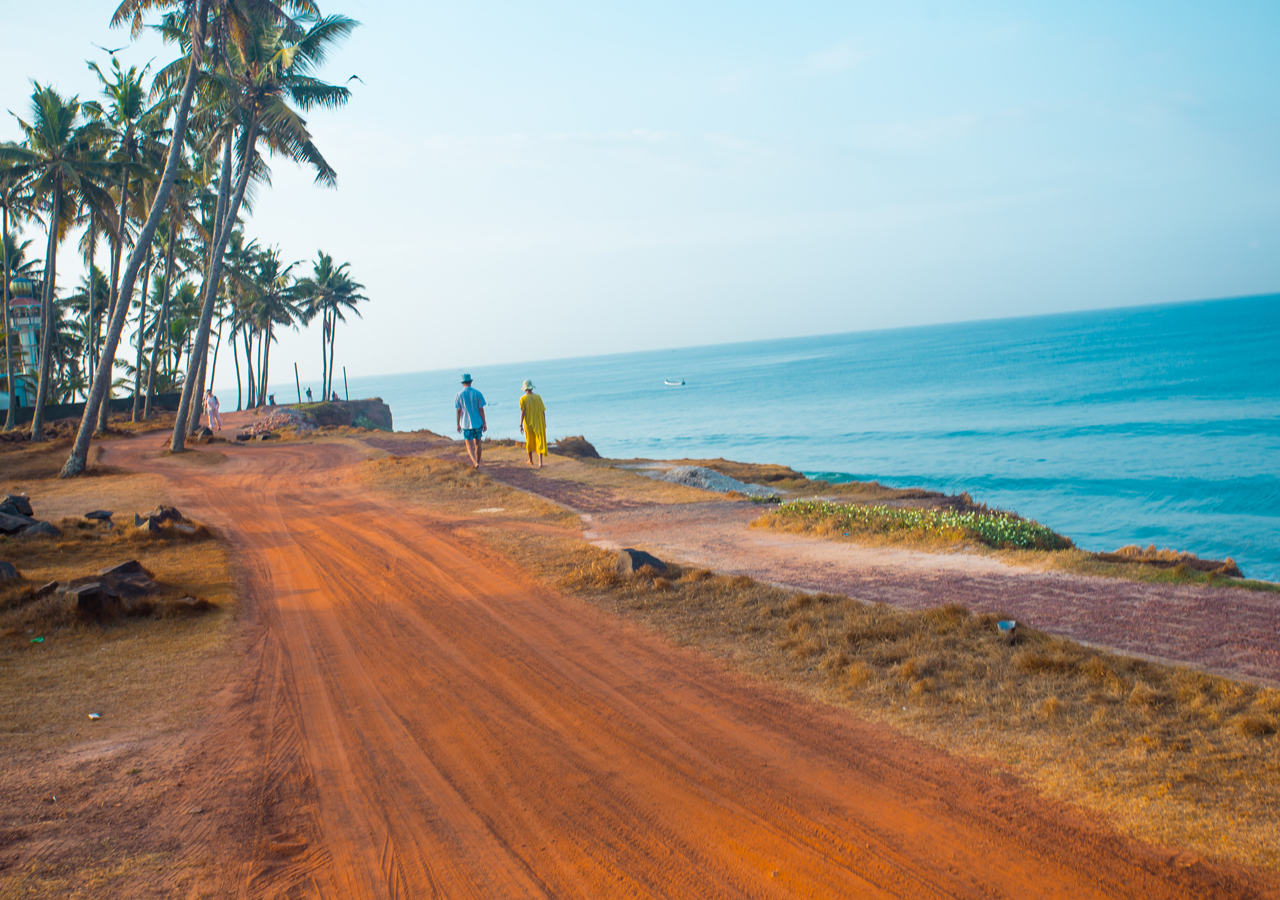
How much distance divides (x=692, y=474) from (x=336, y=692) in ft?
48.1

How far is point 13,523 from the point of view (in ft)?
37.6

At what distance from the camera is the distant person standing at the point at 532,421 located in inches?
680

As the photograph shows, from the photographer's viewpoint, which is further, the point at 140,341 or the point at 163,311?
the point at 140,341

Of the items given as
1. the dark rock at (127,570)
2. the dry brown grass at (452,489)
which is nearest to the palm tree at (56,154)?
the dry brown grass at (452,489)

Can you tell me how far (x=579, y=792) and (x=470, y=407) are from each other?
533 inches

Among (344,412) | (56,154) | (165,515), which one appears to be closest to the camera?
(165,515)

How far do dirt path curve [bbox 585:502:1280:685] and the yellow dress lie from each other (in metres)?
5.71

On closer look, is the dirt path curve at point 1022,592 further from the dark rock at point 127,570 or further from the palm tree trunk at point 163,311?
the palm tree trunk at point 163,311

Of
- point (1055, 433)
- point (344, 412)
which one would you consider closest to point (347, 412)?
point (344, 412)

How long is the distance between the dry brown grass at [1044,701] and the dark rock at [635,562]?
2.92 feet

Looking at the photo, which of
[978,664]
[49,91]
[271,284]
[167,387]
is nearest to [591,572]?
[978,664]

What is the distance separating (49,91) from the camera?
28953 millimetres

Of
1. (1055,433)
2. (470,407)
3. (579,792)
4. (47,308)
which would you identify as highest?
(47,308)

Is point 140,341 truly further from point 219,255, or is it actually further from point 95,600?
point 95,600
